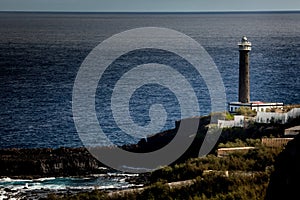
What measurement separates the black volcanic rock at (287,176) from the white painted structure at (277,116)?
83.0 feet

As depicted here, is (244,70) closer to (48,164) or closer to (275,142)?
(48,164)

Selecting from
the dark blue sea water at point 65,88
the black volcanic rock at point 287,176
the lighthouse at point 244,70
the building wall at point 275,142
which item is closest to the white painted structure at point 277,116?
the building wall at point 275,142

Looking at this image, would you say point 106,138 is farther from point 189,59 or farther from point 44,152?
point 189,59

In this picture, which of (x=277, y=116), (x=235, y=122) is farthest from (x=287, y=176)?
(x=235, y=122)

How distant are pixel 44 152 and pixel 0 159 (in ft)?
9.42

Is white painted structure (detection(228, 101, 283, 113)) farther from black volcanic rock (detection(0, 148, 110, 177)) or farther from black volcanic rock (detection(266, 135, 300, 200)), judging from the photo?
black volcanic rock (detection(266, 135, 300, 200))

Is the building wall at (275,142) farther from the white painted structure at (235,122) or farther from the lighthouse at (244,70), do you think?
the lighthouse at (244,70)

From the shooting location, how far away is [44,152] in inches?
1467

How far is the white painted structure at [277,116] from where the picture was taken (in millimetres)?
32656

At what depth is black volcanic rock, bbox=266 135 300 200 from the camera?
7.15 metres

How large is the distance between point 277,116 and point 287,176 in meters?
26.1

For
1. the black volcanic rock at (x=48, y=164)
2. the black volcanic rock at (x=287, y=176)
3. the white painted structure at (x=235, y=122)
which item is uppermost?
the white painted structure at (x=235, y=122)

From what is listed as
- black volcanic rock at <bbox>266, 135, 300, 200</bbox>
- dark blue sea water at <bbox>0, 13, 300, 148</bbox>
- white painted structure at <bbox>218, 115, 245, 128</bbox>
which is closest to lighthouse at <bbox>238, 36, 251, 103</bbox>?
dark blue sea water at <bbox>0, 13, 300, 148</bbox>

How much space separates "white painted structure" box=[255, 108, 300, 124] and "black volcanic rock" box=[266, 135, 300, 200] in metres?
25.3
